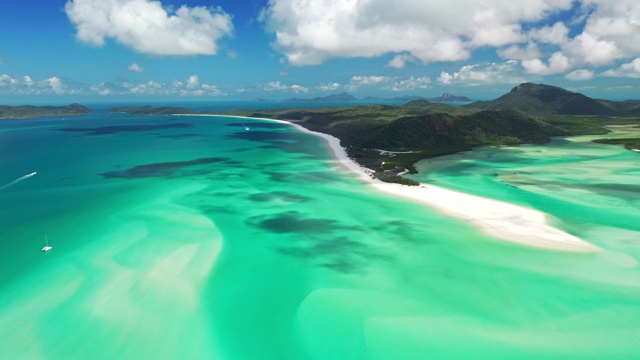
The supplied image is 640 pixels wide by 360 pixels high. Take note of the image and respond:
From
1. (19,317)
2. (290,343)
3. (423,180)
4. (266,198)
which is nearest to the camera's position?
(290,343)

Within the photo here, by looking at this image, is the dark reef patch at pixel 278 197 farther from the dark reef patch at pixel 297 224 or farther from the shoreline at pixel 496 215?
the shoreline at pixel 496 215

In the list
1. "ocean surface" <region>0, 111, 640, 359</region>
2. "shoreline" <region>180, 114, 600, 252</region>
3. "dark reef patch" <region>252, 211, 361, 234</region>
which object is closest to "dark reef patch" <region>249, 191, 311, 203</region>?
"ocean surface" <region>0, 111, 640, 359</region>

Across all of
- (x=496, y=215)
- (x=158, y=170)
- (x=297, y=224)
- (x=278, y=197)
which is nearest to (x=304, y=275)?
(x=297, y=224)

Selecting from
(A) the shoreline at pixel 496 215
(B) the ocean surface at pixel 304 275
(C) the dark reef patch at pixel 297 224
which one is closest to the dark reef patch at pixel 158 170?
(B) the ocean surface at pixel 304 275

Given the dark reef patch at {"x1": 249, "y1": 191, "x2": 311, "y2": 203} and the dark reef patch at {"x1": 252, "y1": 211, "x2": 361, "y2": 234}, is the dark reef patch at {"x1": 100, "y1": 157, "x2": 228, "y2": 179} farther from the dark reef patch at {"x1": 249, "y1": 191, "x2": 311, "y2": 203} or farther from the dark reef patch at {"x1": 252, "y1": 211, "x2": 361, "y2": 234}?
the dark reef patch at {"x1": 252, "y1": 211, "x2": 361, "y2": 234}

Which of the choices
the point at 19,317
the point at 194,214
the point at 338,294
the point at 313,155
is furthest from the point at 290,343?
the point at 313,155

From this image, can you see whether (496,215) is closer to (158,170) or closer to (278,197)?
(278,197)

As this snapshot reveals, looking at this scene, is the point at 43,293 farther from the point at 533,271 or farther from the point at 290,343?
the point at 533,271
